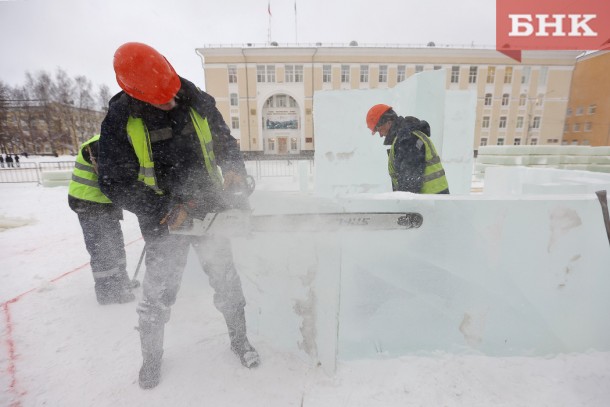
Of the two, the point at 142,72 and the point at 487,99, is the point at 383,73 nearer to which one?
the point at 487,99

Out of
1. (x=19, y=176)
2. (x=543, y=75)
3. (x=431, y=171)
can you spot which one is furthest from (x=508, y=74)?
(x=19, y=176)

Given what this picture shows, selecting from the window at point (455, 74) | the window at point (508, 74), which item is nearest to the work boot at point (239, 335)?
the window at point (455, 74)

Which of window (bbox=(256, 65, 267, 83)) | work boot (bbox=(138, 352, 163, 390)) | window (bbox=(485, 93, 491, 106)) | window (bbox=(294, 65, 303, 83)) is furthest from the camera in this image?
window (bbox=(485, 93, 491, 106))

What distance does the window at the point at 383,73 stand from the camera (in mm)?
29672

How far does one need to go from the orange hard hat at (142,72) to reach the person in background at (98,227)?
1455 mm

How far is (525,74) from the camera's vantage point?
100ft

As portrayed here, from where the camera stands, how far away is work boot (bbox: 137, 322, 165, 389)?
1588 mm

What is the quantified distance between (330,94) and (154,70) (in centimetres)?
460

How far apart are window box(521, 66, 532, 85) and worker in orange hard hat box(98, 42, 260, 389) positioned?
39.4 metres

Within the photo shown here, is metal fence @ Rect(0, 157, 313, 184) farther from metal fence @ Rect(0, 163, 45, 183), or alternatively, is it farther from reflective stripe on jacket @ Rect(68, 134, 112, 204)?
reflective stripe on jacket @ Rect(68, 134, 112, 204)

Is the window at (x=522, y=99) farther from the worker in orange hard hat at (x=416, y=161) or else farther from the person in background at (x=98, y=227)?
the person in background at (x=98, y=227)

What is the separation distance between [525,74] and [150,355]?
40.4 m

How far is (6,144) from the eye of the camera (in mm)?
26469

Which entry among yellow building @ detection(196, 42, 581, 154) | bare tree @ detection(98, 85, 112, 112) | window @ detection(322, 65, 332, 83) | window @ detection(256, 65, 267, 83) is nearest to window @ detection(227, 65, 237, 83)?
yellow building @ detection(196, 42, 581, 154)
